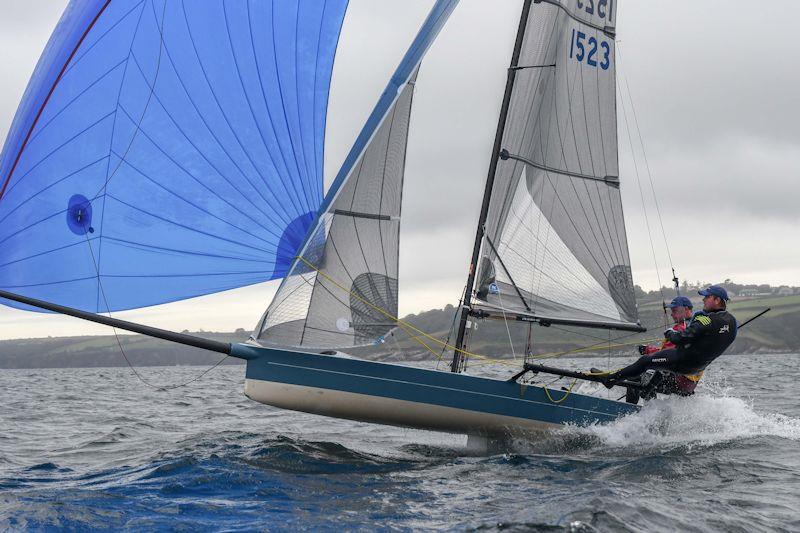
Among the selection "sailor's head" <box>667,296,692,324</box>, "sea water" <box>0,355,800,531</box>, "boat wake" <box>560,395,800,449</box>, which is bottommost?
"sea water" <box>0,355,800,531</box>

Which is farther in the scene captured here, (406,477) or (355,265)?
(355,265)

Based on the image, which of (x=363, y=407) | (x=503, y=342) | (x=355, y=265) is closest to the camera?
(x=363, y=407)

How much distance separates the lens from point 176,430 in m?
12.6

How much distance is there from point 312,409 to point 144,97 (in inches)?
160

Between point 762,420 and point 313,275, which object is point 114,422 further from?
point 762,420

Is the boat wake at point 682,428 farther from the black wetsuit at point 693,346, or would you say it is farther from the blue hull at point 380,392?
the blue hull at point 380,392

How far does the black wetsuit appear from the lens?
32.2 ft

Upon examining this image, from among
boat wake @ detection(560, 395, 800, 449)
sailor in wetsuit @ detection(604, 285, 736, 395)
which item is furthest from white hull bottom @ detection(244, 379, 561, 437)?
sailor in wetsuit @ detection(604, 285, 736, 395)

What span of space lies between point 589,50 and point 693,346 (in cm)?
450

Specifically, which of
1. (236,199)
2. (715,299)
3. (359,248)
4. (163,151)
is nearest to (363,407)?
(359,248)

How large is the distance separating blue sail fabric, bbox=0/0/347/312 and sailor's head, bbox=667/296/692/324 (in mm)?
5416

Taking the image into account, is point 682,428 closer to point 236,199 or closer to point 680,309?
point 680,309

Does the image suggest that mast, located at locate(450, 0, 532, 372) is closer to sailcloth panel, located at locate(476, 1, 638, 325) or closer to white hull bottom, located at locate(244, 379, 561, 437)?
sailcloth panel, located at locate(476, 1, 638, 325)

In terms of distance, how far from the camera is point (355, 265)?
959 centimetres
